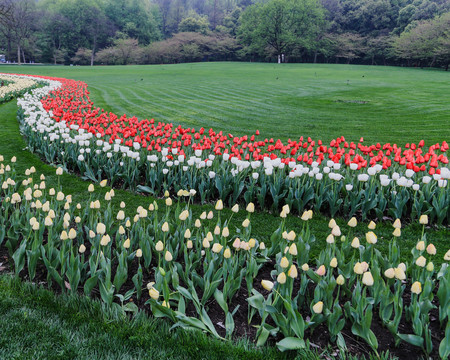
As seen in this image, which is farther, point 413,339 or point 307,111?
point 307,111

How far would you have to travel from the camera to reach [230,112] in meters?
14.2

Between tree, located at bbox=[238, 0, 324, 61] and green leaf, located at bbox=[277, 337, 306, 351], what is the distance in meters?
64.1

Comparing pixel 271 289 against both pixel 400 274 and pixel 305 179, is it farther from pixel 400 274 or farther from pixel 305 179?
pixel 305 179

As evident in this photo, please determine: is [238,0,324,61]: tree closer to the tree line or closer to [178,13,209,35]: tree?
the tree line

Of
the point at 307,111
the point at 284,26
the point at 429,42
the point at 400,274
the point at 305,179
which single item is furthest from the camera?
the point at 284,26

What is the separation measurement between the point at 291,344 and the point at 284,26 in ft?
220

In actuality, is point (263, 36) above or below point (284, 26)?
below

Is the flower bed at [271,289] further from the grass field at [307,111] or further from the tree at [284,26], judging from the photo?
the tree at [284,26]

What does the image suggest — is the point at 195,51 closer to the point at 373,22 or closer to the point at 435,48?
the point at 373,22

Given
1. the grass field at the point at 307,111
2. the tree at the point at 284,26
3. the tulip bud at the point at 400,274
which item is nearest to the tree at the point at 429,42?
the tree at the point at 284,26

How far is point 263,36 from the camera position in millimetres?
64125

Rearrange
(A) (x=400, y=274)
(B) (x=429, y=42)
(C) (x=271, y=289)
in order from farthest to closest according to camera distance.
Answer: (B) (x=429, y=42) → (C) (x=271, y=289) → (A) (x=400, y=274)

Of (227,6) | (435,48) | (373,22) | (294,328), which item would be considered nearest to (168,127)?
(294,328)

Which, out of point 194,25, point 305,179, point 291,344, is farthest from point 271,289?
point 194,25
